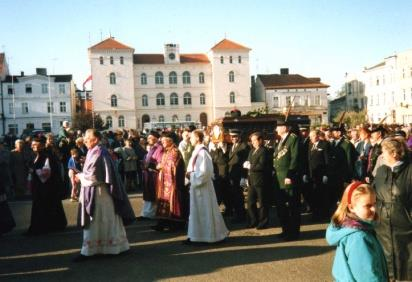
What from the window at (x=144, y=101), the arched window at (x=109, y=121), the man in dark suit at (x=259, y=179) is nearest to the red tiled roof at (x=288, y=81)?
the window at (x=144, y=101)

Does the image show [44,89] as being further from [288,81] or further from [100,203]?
[100,203]

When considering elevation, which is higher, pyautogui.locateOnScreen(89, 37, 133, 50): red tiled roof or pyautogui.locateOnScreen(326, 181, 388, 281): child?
pyautogui.locateOnScreen(89, 37, 133, 50): red tiled roof

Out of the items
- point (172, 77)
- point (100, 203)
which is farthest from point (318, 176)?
point (172, 77)

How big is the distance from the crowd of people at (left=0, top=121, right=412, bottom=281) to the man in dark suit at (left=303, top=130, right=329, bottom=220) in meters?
0.02

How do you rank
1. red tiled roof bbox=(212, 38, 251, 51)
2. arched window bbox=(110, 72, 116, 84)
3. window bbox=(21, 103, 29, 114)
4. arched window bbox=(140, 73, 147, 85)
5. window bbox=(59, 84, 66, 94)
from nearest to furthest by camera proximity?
1. window bbox=(21, 103, 29, 114)
2. window bbox=(59, 84, 66, 94)
3. arched window bbox=(110, 72, 116, 84)
4. arched window bbox=(140, 73, 147, 85)
5. red tiled roof bbox=(212, 38, 251, 51)

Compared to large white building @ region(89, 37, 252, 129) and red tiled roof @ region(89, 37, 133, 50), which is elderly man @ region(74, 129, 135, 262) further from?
red tiled roof @ region(89, 37, 133, 50)

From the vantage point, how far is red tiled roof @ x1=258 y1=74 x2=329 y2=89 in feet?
254

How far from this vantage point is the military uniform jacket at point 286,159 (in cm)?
786

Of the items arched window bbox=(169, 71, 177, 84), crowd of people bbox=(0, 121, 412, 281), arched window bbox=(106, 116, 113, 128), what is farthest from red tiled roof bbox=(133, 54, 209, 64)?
crowd of people bbox=(0, 121, 412, 281)

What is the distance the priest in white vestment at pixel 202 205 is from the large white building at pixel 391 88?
196 feet

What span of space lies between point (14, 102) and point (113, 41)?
1775 cm

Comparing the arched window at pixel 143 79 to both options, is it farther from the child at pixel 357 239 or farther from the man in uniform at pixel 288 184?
the child at pixel 357 239

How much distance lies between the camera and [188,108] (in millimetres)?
76688

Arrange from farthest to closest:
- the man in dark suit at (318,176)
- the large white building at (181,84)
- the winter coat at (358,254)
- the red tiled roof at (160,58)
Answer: the red tiled roof at (160,58) → the large white building at (181,84) → the man in dark suit at (318,176) → the winter coat at (358,254)
